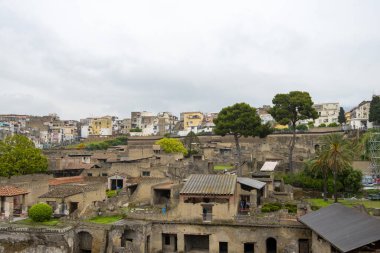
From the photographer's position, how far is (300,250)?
31359 millimetres

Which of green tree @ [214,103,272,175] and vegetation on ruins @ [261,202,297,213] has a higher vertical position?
green tree @ [214,103,272,175]

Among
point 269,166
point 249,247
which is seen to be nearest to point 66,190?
point 249,247

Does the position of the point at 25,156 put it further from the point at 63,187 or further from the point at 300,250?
the point at 300,250

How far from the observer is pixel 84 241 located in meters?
32.1

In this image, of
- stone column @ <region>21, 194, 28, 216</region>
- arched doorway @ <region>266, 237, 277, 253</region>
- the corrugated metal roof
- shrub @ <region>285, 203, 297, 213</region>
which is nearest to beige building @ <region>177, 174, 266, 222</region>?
shrub @ <region>285, 203, 297, 213</region>

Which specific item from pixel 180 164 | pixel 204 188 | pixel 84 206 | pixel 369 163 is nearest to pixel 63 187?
pixel 84 206

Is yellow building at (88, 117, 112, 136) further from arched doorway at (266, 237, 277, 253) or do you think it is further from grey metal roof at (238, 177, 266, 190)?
arched doorway at (266, 237, 277, 253)

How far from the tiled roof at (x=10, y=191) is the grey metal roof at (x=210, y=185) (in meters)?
13.5

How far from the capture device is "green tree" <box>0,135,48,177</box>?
4809 centimetres

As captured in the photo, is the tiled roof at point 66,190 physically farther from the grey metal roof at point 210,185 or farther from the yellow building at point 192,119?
the yellow building at point 192,119

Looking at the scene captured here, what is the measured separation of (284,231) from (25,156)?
32.0m

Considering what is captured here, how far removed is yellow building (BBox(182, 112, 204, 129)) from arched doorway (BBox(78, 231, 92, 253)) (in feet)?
315

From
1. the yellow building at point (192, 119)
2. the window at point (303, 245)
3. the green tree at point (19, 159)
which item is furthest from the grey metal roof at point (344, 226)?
the yellow building at point (192, 119)

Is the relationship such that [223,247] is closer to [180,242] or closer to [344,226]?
[180,242]
